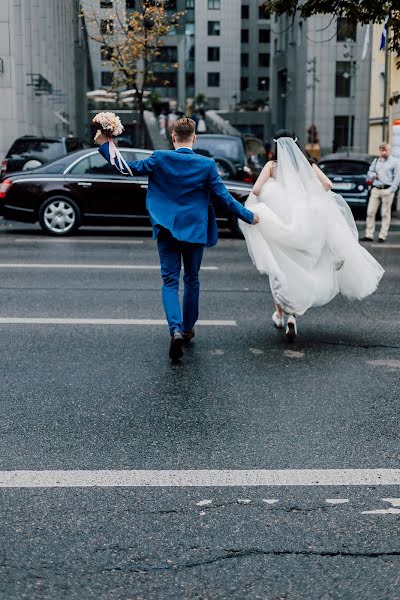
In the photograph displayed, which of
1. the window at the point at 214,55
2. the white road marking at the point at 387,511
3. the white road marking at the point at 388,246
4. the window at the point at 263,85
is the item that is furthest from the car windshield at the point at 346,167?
the window at the point at 263,85

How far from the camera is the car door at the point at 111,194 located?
56.6 feet

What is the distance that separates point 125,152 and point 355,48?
4641cm

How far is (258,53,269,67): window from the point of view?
110 m

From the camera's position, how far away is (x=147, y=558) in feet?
12.4

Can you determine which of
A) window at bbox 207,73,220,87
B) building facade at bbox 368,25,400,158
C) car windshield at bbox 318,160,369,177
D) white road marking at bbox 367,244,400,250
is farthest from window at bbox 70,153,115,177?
window at bbox 207,73,220,87

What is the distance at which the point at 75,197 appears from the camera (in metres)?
17.4

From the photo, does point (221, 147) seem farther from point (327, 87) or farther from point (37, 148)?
point (327, 87)

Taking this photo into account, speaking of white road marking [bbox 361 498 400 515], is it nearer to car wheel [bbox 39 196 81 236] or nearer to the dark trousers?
the dark trousers

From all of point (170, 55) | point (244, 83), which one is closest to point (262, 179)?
point (170, 55)

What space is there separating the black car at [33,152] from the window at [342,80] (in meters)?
44.4

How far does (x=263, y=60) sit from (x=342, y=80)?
158ft

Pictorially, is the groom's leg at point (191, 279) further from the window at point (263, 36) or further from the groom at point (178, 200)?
the window at point (263, 36)

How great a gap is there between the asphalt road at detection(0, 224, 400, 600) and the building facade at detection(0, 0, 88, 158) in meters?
21.5

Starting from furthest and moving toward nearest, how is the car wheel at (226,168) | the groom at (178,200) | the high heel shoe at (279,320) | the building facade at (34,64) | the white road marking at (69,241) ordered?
the building facade at (34,64) < the car wheel at (226,168) < the white road marking at (69,241) < the high heel shoe at (279,320) < the groom at (178,200)
